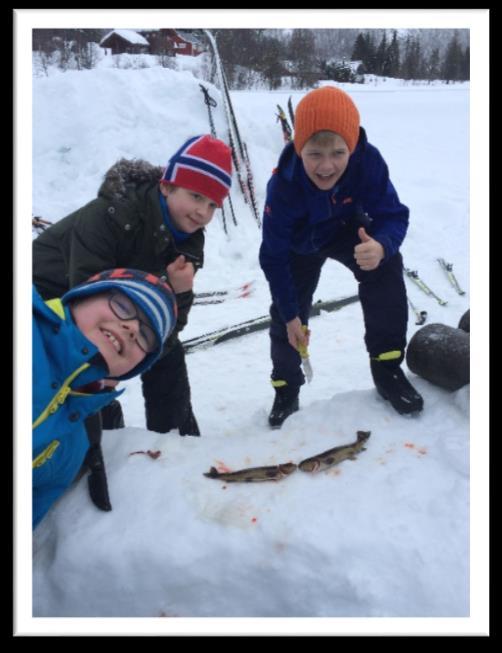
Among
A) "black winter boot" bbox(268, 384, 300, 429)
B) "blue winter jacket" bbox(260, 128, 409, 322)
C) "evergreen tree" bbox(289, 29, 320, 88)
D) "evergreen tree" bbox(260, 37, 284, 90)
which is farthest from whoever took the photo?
"evergreen tree" bbox(260, 37, 284, 90)

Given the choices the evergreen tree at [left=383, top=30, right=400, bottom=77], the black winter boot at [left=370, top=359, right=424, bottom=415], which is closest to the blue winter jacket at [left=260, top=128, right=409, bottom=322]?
the black winter boot at [left=370, top=359, right=424, bottom=415]

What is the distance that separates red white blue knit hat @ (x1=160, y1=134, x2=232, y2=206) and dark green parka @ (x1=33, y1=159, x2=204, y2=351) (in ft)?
0.40

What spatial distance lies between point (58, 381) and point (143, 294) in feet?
1.25

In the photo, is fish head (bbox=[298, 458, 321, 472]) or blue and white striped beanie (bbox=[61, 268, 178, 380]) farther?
fish head (bbox=[298, 458, 321, 472])

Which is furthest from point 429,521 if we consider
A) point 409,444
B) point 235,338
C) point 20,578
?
point 235,338

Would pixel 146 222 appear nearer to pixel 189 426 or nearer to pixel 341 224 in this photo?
pixel 341 224

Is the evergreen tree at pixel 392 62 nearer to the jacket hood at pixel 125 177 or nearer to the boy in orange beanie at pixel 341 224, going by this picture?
the boy in orange beanie at pixel 341 224

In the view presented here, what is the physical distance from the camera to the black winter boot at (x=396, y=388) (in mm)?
2590

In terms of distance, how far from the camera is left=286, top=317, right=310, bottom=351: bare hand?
9.36 feet

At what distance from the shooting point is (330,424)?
8.51ft

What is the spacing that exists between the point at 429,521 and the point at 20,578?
1395 millimetres

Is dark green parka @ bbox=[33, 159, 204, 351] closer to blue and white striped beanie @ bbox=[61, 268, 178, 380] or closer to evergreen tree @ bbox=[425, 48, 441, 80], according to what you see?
blue and white striped beanie @ bbox=[61, 268, 178, 380]

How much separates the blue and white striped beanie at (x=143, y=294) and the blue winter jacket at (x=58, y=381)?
10 centimetres

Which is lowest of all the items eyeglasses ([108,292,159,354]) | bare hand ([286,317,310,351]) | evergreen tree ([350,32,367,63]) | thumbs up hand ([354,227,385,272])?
bare hand ([286,317,310,351])
